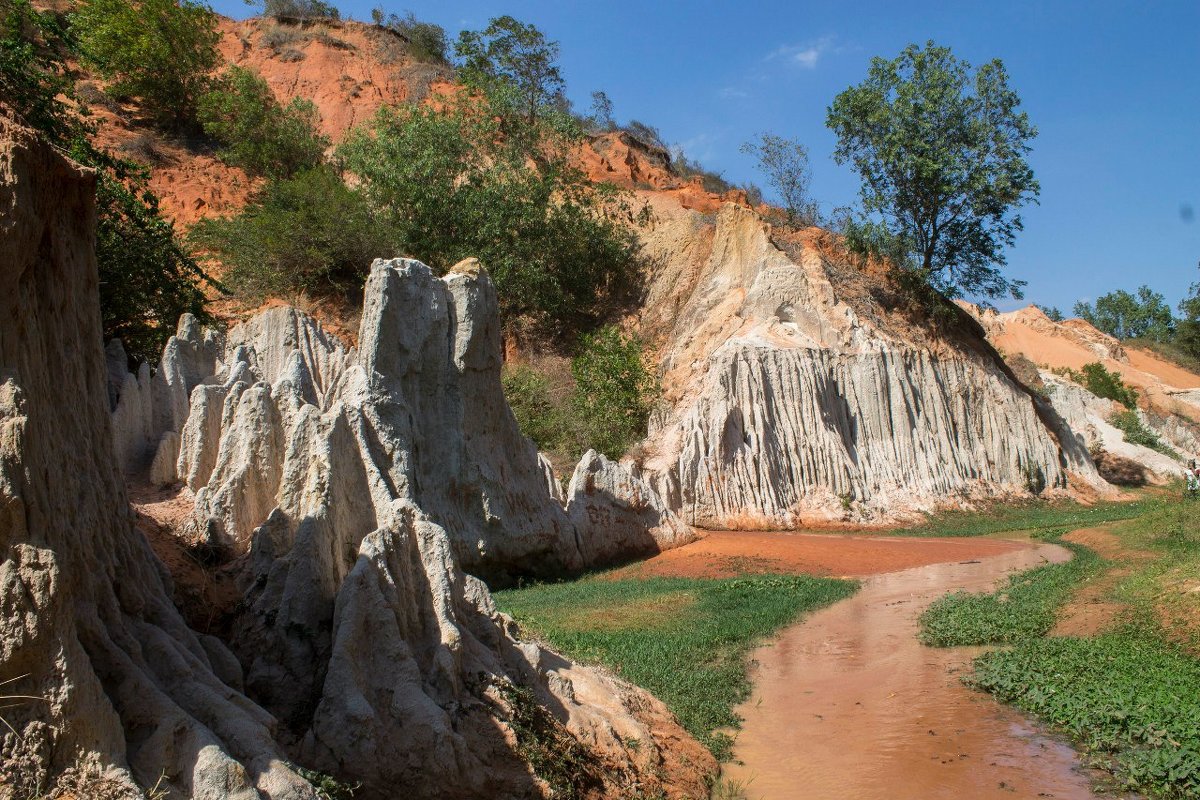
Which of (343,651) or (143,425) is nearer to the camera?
(343,651)

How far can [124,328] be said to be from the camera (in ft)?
58.6

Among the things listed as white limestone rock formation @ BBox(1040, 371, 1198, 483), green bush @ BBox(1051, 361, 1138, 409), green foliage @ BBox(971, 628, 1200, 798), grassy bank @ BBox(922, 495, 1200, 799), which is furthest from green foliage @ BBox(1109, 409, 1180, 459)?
green foliage @ BBox(971, 628, 1200, 798)

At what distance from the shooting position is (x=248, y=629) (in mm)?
6129

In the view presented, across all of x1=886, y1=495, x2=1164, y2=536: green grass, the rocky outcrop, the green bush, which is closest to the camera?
the rocky outcrop

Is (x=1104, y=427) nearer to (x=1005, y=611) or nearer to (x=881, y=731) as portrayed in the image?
(x=1005, y=611)

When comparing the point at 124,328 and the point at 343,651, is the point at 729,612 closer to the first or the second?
the point at 343,651

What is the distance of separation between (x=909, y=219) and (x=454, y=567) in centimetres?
3077

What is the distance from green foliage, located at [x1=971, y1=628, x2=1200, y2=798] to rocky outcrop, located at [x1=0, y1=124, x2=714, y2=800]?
3.38m

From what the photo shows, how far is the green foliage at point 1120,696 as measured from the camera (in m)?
6.93

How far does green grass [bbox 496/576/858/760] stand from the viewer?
9.02 meters

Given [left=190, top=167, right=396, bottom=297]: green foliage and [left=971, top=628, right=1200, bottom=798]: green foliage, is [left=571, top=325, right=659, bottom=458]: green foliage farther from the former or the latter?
[left=971, top=628, right=1200, bottom=798]: green foliage

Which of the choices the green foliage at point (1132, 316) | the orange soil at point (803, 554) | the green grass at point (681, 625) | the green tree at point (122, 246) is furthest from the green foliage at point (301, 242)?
the green foliage at point (1132, 316)

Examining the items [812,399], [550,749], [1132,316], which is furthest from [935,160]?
[1132,316]

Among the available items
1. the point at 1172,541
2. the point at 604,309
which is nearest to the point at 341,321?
the point at 604,309
